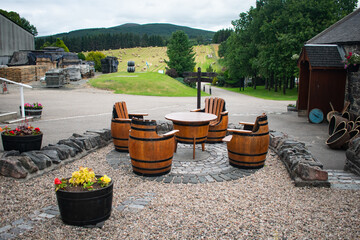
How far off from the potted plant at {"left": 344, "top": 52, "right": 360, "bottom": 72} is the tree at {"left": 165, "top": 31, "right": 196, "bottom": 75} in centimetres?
3321

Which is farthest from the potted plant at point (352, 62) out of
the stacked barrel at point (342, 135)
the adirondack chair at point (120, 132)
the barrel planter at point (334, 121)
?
the adirondack chair at point (120, 132)

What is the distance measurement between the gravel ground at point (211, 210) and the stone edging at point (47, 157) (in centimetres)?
19

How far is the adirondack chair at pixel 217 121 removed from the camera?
8.95 meters

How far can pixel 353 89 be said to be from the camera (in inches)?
505

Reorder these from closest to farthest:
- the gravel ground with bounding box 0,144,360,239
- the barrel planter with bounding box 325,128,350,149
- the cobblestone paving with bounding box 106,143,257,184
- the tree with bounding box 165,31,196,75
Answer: the gravel ground with bounding box 0,144,360,239, the cobblestone paving with bounding box 106,143,257,184, the barrel planter with bounding box 325,128,350,149, the tree with bounding box 165,31,196,75

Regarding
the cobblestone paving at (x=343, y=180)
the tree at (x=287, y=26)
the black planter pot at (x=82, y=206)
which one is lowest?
the cobblestone paving at (x=343, y=180)

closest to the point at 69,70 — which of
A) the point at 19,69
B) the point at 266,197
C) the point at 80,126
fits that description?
the point at 19,69

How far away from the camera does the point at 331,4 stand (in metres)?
28.5

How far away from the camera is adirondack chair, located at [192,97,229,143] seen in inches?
352

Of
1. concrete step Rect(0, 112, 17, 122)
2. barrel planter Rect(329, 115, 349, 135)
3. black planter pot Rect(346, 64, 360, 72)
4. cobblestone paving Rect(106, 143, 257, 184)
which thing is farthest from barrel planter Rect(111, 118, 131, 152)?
black planter pot Rect(346, 64, 360, 72)

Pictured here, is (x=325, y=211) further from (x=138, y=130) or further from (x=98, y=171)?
(x=98, y=171)

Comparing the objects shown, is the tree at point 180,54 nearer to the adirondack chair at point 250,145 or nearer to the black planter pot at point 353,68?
the black planter pot at point 353,68

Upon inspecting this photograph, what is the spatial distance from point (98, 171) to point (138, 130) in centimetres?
142

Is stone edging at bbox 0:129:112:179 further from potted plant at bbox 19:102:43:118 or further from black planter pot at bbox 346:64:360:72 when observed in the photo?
black planter pot at bbox 346:64:360:72
